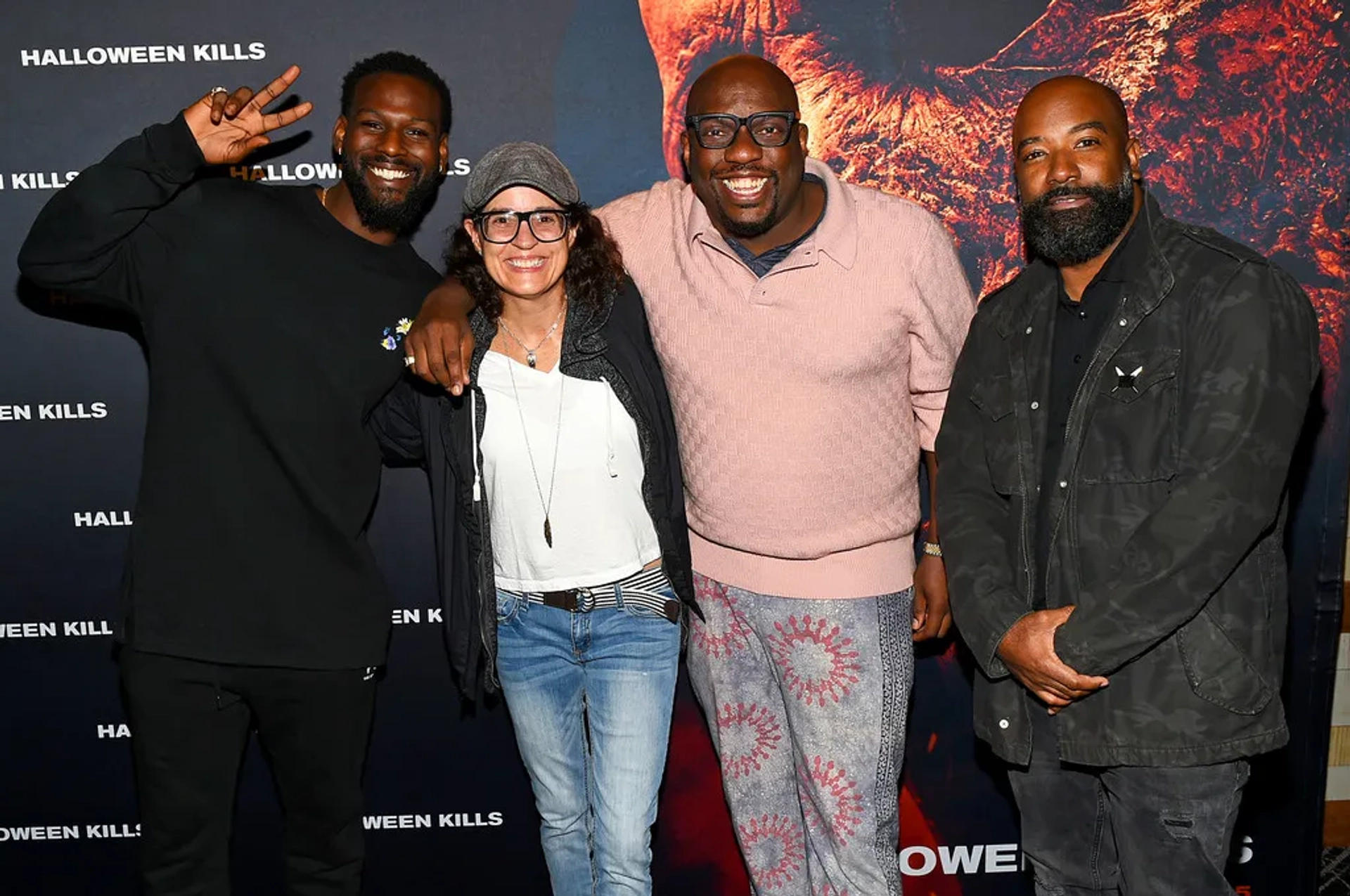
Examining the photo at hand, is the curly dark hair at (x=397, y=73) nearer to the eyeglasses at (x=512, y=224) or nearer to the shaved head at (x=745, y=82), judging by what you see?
the eyeglasses at (x=512, y=224)

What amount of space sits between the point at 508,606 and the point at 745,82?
109 cm

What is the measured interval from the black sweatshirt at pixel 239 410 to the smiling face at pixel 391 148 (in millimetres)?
119

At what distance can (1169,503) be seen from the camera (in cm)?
190

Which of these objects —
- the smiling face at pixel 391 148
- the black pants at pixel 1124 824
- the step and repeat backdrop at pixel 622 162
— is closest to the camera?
the black pants at pixel 1124 824

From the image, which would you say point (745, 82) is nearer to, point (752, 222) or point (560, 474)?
point (752, 222)

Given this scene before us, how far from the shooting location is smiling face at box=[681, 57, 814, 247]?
7.24 ft

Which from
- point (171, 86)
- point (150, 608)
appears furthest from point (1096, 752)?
point (171, 86)

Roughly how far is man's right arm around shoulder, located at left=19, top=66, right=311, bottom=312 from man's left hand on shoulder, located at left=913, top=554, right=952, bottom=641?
160 centimetres

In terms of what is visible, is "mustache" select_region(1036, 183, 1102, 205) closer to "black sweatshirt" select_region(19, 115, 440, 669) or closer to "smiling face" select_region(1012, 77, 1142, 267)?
"smiling face" select_region(1012, 77, 1142, 267)

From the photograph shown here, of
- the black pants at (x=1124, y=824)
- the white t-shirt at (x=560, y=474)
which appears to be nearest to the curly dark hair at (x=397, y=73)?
the white t-shirt at (x=560, y=474)

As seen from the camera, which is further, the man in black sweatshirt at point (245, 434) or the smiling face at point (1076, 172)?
the man in black sweatshirt at point (245, 434)

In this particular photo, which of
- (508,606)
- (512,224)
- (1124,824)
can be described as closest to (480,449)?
(508,606)

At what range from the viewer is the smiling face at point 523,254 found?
2.14 meters

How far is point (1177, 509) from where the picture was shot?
1.89 metres
